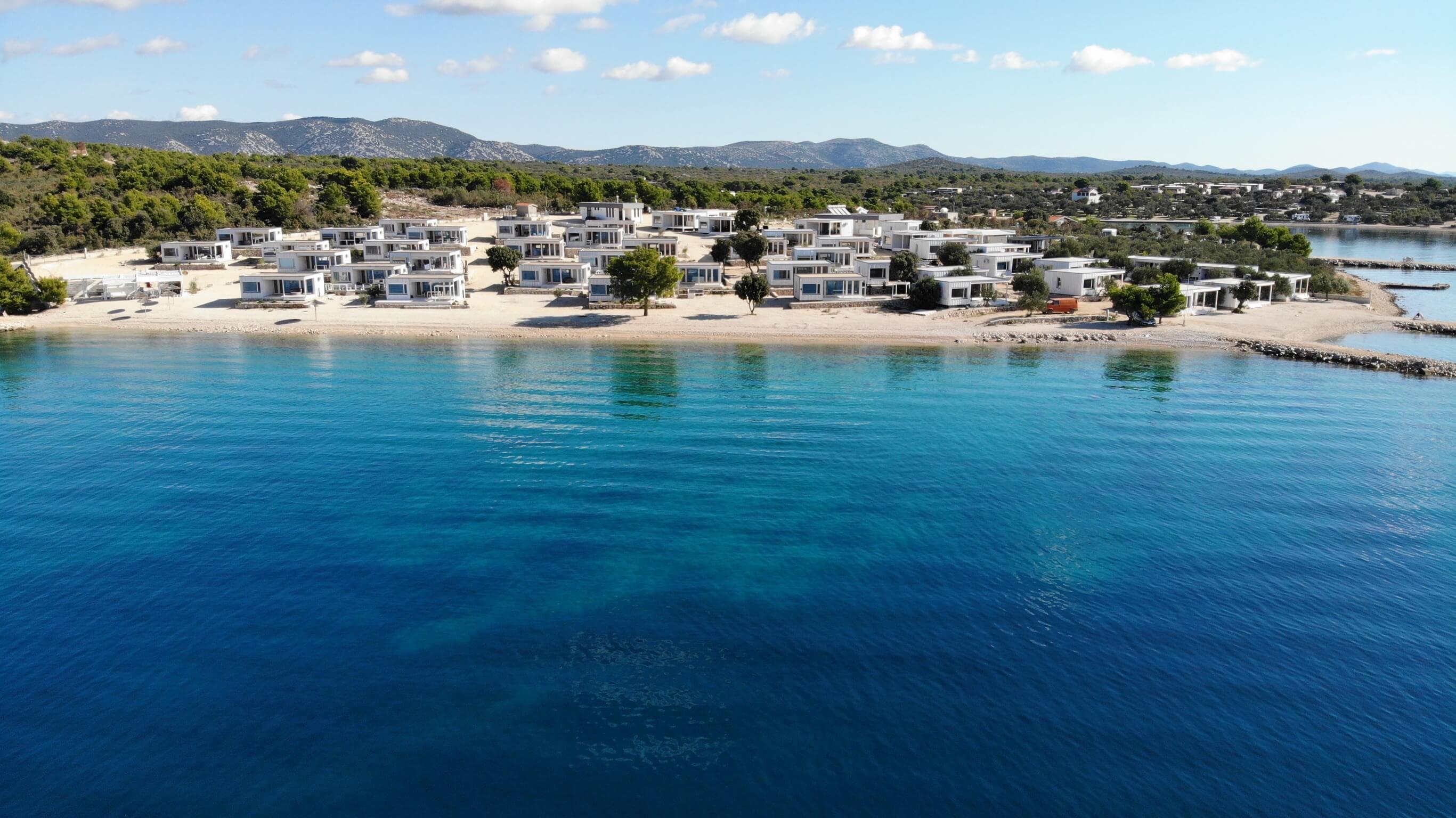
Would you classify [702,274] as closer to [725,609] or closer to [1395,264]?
[725,609]

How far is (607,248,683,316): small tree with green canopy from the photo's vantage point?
242ft

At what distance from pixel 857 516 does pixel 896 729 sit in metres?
13.2

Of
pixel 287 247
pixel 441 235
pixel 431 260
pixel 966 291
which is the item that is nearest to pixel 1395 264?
pixel 966 291

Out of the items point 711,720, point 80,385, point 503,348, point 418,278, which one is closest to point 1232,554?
point 711,720

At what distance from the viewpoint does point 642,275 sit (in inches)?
2896

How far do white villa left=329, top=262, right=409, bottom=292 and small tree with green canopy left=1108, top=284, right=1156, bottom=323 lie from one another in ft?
211

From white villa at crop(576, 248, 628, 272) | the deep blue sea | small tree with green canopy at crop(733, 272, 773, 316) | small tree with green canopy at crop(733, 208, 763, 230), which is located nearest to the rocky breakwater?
small tree with green canopy at crop(733, 272, 773, 316)

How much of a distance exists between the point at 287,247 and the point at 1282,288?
99.2 meters

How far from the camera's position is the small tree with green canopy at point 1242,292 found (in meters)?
79.2

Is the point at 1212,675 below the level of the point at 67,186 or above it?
below

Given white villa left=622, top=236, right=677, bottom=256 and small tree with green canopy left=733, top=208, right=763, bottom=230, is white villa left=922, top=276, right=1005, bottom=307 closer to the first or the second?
white villa left=622, top=236, right=677, bottom=256

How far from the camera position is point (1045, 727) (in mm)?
22094

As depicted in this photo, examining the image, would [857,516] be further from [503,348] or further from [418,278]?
[418,278]

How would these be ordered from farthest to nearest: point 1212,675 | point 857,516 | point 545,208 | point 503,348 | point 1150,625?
point 545,208, point 503,348, point 857,516, point 1150,625, point 1212,675
